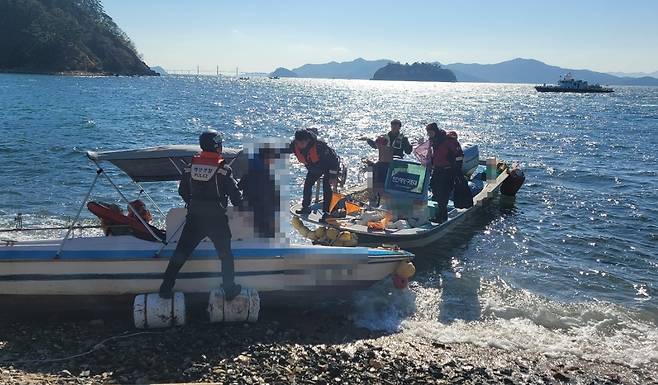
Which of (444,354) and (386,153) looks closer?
(444,354)

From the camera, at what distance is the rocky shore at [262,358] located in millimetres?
7172

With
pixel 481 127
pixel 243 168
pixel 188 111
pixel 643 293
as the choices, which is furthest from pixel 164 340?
pixel 188 111

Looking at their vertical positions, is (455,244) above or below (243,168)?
below

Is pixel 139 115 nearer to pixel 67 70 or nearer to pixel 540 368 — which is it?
pixel 540 368

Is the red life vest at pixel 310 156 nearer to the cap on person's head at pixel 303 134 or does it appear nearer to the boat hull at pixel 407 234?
the cap on person's head at pixel 303 134

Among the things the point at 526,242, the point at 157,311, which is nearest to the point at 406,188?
the point at 526,242

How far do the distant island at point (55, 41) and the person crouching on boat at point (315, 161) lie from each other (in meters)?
148

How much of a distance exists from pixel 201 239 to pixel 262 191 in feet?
4.40

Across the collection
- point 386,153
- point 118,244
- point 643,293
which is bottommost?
point 643,293

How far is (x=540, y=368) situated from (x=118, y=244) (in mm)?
6687

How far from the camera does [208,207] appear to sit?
Result: 7.95m

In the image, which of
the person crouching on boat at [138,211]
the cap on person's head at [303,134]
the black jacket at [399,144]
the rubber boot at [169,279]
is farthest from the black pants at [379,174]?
the rubber boot at [169,279]

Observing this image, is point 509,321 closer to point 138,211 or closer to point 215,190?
point 215,190

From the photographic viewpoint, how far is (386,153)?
49.7 feet
